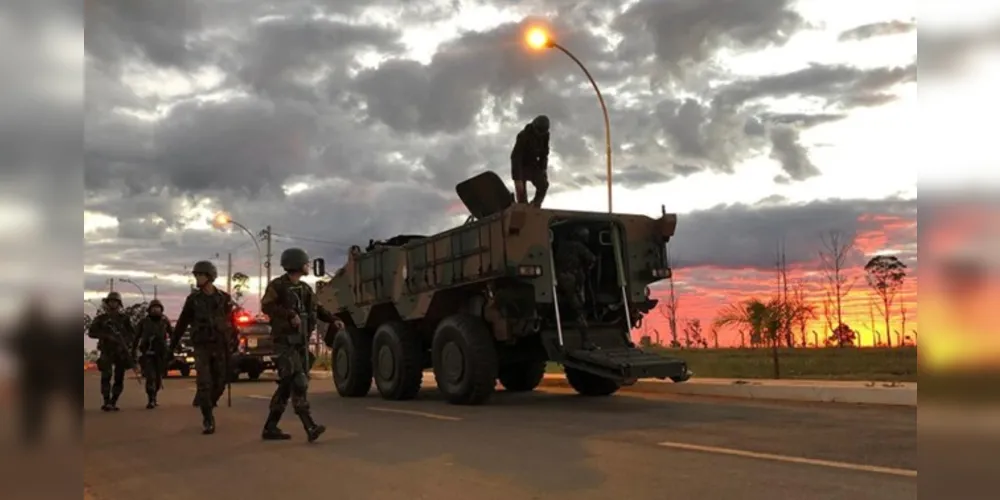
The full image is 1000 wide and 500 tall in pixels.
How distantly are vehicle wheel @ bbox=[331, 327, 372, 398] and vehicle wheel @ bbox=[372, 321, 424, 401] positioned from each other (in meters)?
1.01

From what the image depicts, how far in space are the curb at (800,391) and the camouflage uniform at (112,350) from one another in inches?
342

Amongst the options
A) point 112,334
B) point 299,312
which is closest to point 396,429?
point 299,312

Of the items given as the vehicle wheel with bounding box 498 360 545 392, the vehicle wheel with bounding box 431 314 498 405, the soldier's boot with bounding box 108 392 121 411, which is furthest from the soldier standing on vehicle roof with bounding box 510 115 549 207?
the soldier's boot with bounding box 108 392 121 411

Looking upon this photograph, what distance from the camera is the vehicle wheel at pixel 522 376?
15.9 m

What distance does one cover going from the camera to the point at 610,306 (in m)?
12.7

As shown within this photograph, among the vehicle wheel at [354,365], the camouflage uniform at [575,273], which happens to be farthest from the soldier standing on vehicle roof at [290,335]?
the vehicle wheel at [354,365]

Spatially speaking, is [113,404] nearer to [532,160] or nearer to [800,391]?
[532,160]

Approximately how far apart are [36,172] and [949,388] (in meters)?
1.68

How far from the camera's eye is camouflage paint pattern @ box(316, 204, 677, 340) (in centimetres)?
1175

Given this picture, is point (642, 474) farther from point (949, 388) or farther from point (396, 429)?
point (949, 388)

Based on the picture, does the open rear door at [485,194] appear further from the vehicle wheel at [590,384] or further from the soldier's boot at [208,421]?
the soldier's boot at [208,421]

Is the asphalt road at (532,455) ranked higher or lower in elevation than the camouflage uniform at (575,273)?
lower

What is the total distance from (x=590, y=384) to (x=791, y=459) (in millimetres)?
7221

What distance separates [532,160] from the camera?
13.9 m
